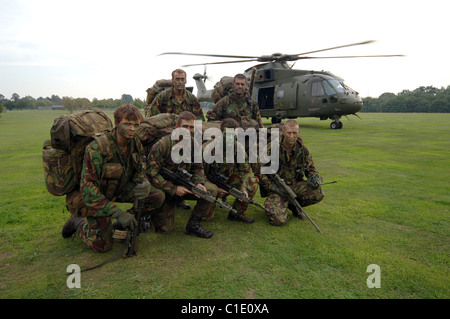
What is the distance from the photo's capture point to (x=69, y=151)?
356 cm

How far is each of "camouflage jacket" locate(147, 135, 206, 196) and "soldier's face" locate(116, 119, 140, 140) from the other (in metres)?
0.74

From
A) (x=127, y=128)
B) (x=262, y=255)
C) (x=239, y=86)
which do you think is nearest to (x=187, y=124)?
(x=127, y=128)

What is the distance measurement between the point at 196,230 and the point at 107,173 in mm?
1482

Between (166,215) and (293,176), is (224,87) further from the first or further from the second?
(166,215)

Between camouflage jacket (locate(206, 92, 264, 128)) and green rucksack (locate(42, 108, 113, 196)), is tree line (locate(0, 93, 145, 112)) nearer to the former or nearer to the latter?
camouflage jacket (locate(206, 92, 264, 128))

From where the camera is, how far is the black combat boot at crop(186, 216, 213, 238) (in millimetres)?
4059

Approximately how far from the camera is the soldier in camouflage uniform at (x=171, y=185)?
414 centimetres

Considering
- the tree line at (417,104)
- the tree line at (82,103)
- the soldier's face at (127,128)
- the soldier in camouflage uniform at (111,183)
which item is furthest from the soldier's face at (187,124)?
the tree line at (417,104)

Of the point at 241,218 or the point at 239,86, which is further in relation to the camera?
the point at 239,86

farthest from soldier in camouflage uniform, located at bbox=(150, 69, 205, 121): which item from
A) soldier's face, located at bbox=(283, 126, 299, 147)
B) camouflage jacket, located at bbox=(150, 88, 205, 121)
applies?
soldier's face, located at bbox=(283, 126, 299, 147)
